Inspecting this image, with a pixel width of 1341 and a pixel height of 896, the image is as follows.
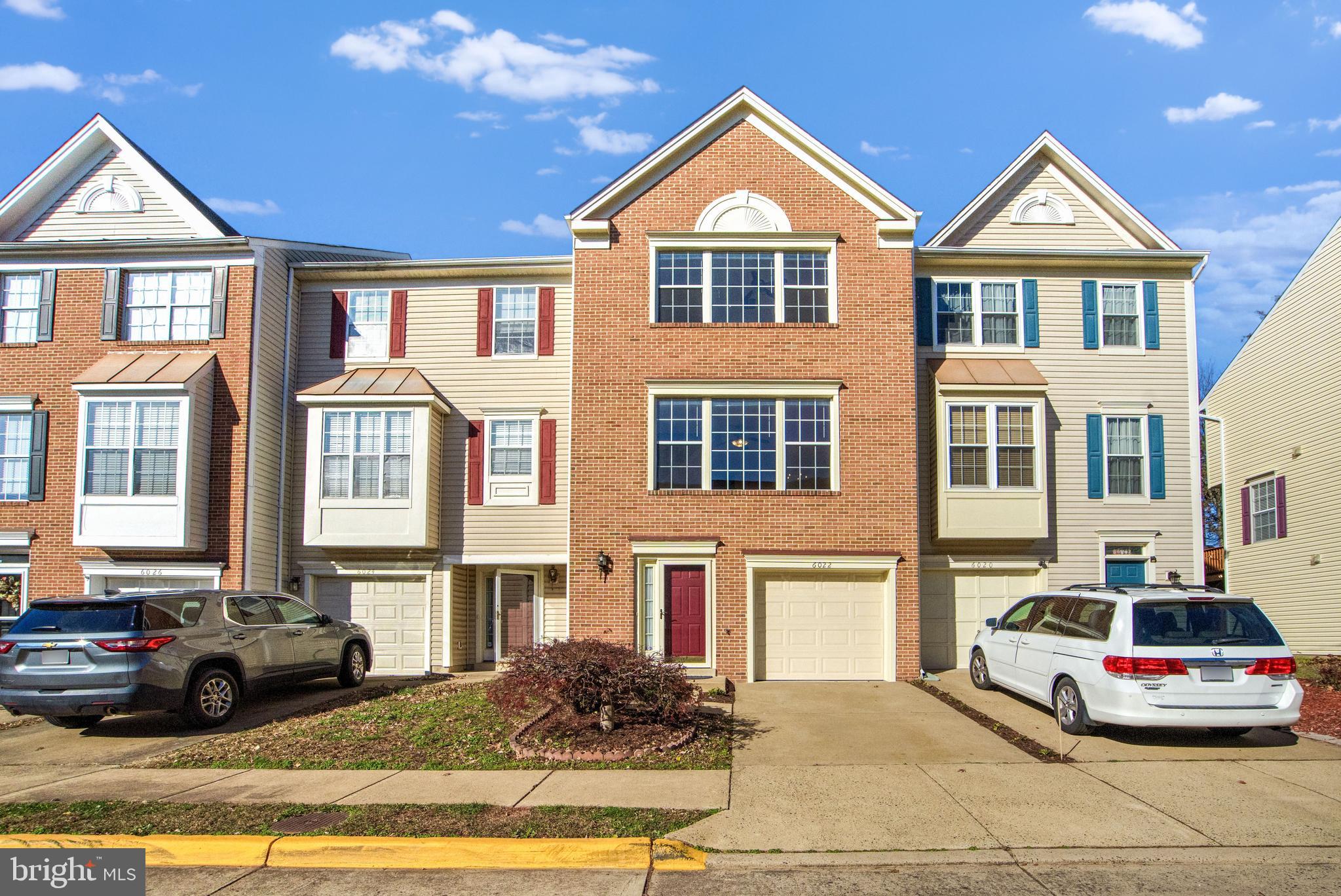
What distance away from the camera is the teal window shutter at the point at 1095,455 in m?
18.0

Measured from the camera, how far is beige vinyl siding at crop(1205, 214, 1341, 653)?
771 inches

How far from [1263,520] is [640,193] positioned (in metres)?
16.3

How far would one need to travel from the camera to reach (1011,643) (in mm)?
12984

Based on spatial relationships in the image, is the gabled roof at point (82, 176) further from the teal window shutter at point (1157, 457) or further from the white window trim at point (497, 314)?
the teal window shutter at point (1157, 457)

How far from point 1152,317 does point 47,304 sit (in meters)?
20.9

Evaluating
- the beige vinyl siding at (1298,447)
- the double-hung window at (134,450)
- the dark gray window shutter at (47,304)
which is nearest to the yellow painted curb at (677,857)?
the double-hung window at (134,450)

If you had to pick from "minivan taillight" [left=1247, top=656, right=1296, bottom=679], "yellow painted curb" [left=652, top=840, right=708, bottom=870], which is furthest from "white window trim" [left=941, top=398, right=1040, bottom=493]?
"yellow painted curb" [left=652, top=840, right=708, bottom=870]

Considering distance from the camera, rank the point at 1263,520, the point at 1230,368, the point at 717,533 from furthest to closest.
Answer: the point at 1230,368 < the point at 1263,520 < the point at 717,533

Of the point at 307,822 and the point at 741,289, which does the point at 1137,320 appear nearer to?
the point at 741,289

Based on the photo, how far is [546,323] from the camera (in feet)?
61.3

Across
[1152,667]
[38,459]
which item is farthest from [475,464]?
[1152,667]

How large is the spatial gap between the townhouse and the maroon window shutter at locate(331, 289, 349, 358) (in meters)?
0.89

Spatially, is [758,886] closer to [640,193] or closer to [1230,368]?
[640,193]

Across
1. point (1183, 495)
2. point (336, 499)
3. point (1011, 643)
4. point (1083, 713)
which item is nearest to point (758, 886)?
point (1083, 713)
